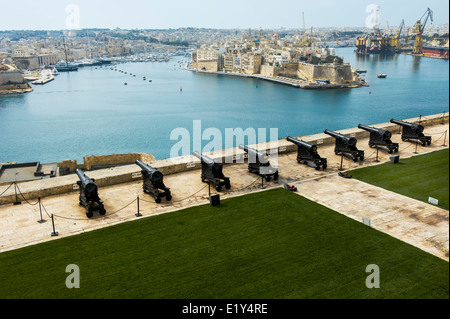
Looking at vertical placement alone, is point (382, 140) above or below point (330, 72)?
below

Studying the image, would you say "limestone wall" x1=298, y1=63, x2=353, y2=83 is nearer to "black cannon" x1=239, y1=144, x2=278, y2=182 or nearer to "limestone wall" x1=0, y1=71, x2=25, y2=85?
"limestone wall" x1=0, y1=71, x2=25, y2=85

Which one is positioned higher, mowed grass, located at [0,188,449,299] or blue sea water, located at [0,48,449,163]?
mowed grass, located at [0,188,449,299]

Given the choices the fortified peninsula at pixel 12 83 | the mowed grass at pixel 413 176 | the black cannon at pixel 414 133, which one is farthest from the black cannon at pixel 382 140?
the fortified peninsula at pixel 12 83

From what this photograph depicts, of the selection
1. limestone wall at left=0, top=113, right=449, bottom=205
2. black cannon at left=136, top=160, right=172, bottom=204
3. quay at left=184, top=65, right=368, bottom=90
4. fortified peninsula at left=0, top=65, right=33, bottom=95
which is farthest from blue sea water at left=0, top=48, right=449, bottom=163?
black cannon at left=136, top=160, right=172, bottom=204

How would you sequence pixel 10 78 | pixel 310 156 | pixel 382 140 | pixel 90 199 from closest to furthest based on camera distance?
pixel 90 199 → pixel 310 156 → pixel 382 140 → pixel 10 78

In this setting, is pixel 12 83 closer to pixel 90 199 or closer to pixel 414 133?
pixel 90 199

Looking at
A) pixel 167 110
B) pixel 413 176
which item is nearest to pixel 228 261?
pixel 413 176

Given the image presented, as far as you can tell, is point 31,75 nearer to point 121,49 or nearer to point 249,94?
point 249,94
